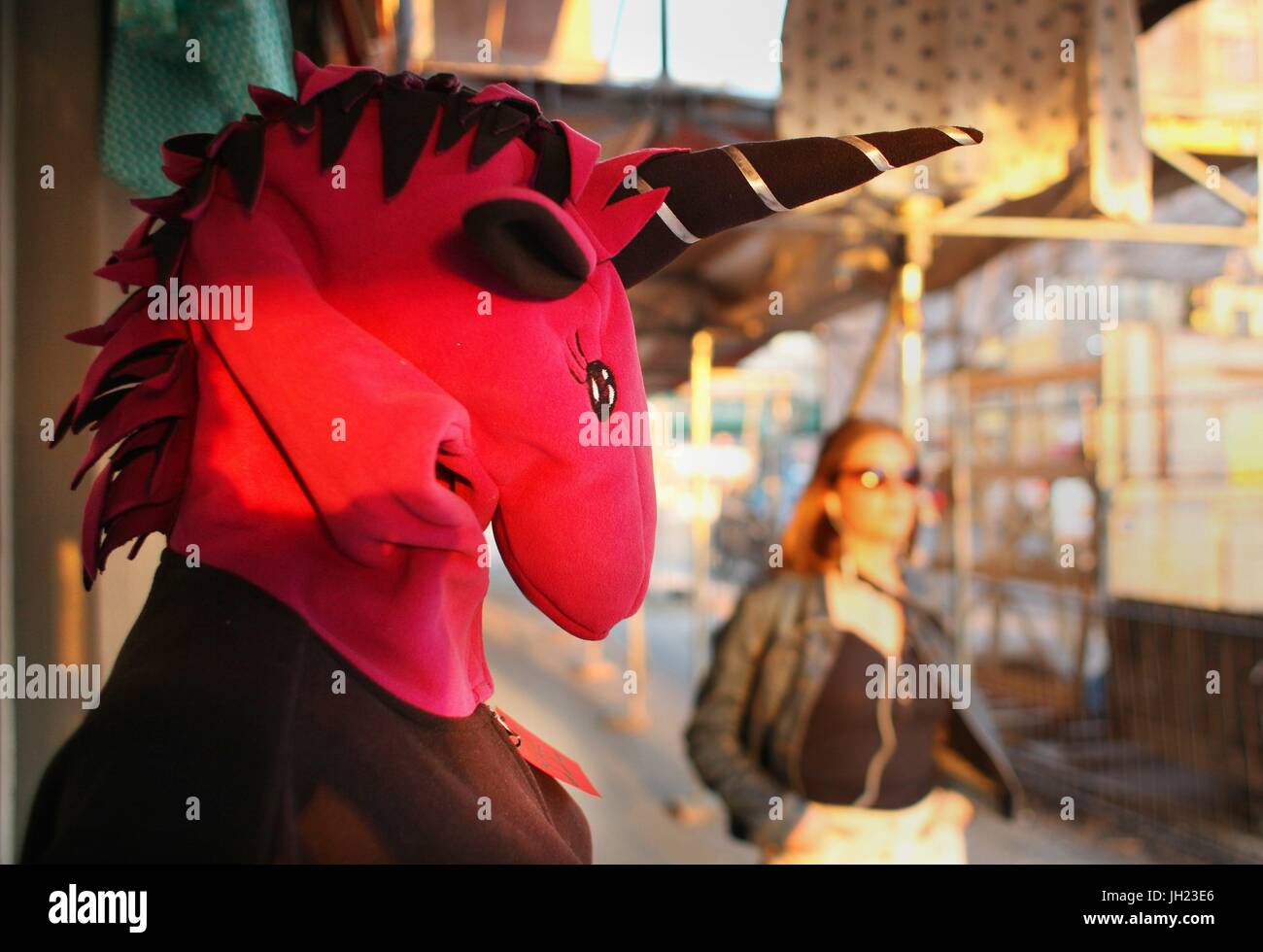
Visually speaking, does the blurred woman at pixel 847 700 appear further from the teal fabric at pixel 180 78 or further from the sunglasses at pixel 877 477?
the teal fabric at pixel 180 78

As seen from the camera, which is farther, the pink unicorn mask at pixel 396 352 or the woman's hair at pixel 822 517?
the woman's hair at pixel 822 517

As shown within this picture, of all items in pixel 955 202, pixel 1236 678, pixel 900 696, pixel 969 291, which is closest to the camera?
pixel 900 696

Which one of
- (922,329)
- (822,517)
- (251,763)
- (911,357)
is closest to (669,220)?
(251,763)

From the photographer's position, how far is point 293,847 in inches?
21.5

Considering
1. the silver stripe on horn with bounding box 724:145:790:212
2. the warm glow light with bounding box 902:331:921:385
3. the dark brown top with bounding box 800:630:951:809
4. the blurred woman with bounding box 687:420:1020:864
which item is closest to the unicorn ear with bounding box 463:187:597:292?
the silver stripe on horn with bounding box 724:145:790:212

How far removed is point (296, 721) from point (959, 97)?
1722 millimetres

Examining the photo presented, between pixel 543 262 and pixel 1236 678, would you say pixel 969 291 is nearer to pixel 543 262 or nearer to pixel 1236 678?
pixel 1236 678

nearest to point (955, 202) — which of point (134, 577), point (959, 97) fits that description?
point (959, 97)

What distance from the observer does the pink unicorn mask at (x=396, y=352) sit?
1.79ft

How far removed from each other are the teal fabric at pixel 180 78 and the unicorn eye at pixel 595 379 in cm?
42

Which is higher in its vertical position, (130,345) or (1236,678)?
(130,345)

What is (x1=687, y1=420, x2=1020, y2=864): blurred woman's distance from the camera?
1.69 meters

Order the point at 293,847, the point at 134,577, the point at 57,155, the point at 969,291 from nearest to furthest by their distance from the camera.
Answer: the point at 293,847 → the point at 134,577 → the point at 57,155 → the point at 969,291

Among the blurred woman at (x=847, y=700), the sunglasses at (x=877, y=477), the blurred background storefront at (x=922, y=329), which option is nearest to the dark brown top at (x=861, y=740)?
the blurred woman at (x=847, y=700)
